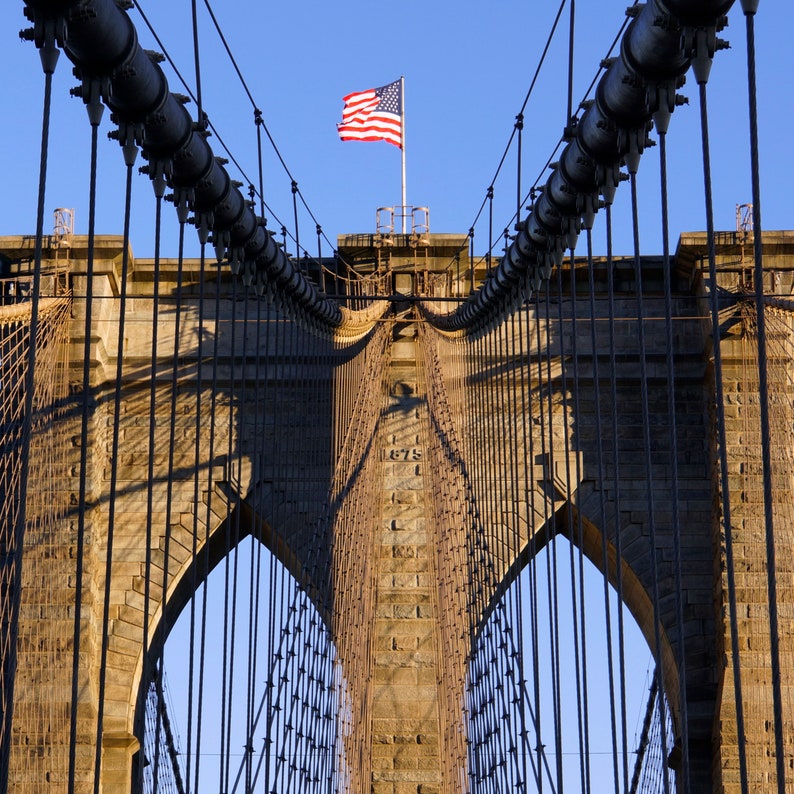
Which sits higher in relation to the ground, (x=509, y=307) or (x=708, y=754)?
(x=509, y=307)

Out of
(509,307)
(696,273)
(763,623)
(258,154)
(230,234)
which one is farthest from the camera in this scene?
(696,273)

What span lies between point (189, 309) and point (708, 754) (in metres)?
7.67

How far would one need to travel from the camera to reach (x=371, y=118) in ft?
86.3

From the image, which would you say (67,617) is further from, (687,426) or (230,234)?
(230,234)

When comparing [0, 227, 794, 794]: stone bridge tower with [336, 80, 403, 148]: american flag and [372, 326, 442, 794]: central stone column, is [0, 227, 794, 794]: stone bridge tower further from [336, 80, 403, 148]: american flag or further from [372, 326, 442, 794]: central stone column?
[336, 80, 403, 148]: american flag

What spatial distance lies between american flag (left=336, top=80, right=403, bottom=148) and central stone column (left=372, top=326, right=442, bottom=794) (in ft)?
13.5

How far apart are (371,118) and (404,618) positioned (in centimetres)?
758

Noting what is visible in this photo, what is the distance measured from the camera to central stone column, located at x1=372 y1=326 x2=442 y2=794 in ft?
68.8

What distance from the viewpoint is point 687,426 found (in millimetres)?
22234

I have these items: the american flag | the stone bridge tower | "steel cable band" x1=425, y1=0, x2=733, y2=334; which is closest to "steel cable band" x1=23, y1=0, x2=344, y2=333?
"steel cable band" x1=425, y1=0, x2=733, y2=334

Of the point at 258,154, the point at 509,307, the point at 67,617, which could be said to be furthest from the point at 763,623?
the point at 258,154

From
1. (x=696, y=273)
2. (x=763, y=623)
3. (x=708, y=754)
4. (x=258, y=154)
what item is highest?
(x=696, y=273)

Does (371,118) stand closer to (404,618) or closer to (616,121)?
(404,618)

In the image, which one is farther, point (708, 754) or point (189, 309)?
point (189, 309)
